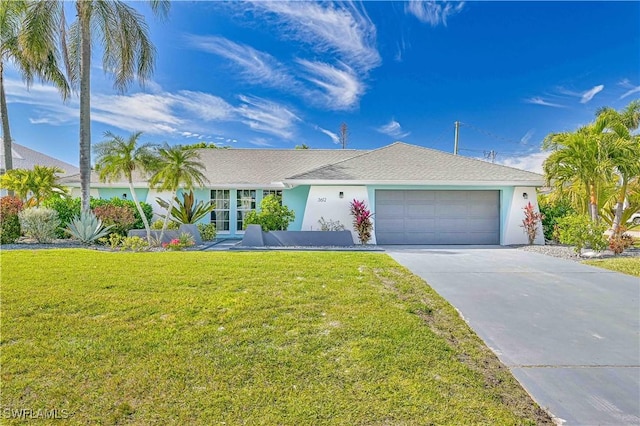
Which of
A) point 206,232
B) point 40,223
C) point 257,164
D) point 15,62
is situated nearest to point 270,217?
point 206,232

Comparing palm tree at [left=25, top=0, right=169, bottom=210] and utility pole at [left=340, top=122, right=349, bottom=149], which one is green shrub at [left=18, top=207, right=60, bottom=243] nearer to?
palm tree at [left=25, top=0, right=169, bottom=210]

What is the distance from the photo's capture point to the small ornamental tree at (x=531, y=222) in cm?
1430

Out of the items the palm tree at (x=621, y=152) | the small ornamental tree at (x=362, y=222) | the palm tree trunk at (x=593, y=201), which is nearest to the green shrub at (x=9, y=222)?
the small ornamental tree at (x=362, y=222)

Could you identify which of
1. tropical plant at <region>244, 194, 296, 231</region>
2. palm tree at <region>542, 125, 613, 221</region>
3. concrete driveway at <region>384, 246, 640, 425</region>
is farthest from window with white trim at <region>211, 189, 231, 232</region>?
palm tree at <region>542, 125, 613, 221</region>

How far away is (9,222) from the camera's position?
41.8 ft

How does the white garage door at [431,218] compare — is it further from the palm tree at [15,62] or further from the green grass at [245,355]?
the palm tree at [15,62]

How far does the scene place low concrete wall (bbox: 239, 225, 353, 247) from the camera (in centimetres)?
1348

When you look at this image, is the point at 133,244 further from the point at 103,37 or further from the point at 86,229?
the point at 103,37

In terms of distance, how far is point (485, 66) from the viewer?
59.9ft

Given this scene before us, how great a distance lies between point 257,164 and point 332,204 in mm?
7054

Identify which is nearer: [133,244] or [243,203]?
[133,244]

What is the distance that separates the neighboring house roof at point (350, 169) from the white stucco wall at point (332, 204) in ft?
1.32

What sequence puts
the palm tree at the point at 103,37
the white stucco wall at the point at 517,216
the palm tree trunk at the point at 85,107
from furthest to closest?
the white stucco wall at the point at 517,216 < the palm tree trunk at the point at 85,107 < the palm tree at the point at 103,37

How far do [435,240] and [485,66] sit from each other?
10523 mm
